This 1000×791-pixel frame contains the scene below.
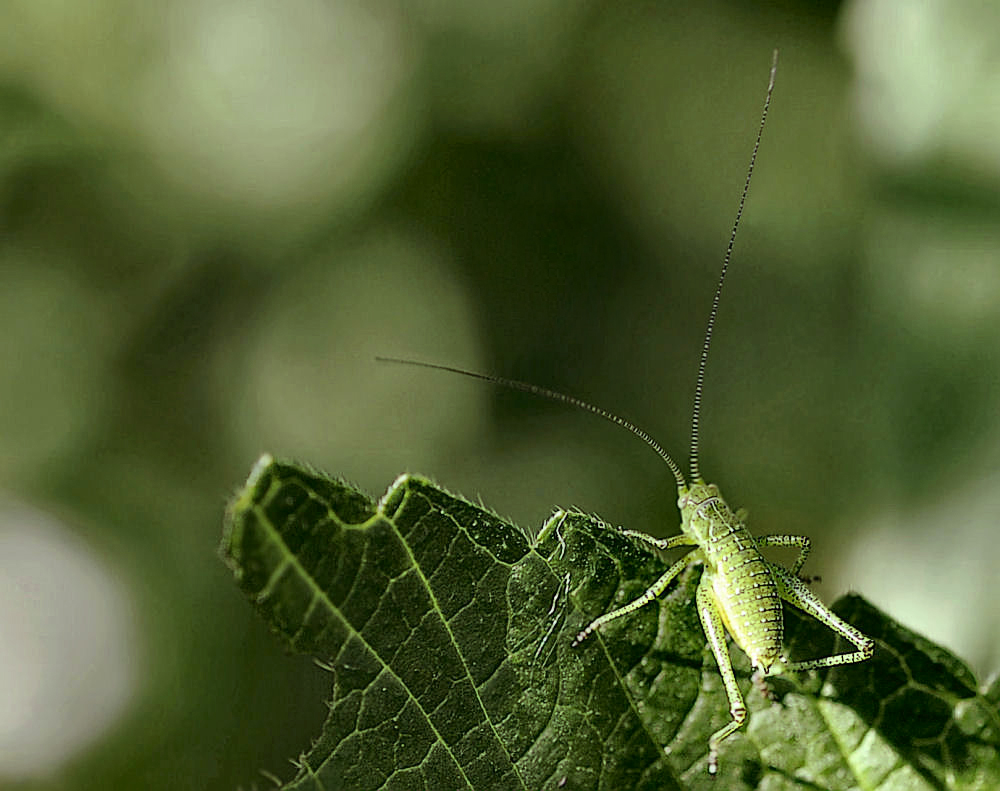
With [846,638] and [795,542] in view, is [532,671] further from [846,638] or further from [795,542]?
[795,542]

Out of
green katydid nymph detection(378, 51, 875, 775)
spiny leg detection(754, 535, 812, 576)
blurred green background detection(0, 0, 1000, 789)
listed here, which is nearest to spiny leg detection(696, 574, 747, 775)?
green katydid nymph detection(378, 51, 875, 775)

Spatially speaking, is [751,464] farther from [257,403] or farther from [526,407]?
[257,403]

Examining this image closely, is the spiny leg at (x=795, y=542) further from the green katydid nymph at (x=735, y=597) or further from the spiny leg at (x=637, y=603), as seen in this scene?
the spiny leg at (x=637, y=603)

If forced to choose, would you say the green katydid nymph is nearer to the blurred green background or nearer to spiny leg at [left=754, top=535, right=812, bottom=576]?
spiny leg at [left=754, top=535, right=812, bottom=576]

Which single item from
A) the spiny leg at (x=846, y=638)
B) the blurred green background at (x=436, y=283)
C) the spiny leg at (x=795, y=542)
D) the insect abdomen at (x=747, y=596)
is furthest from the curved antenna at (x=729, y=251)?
the spiny leg at (x=846, y=638)

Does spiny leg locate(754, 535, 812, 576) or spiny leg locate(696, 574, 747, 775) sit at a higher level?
spiny leg locate(754, 535, 812, 576)

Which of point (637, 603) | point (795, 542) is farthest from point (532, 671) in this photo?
point (795, 542)
